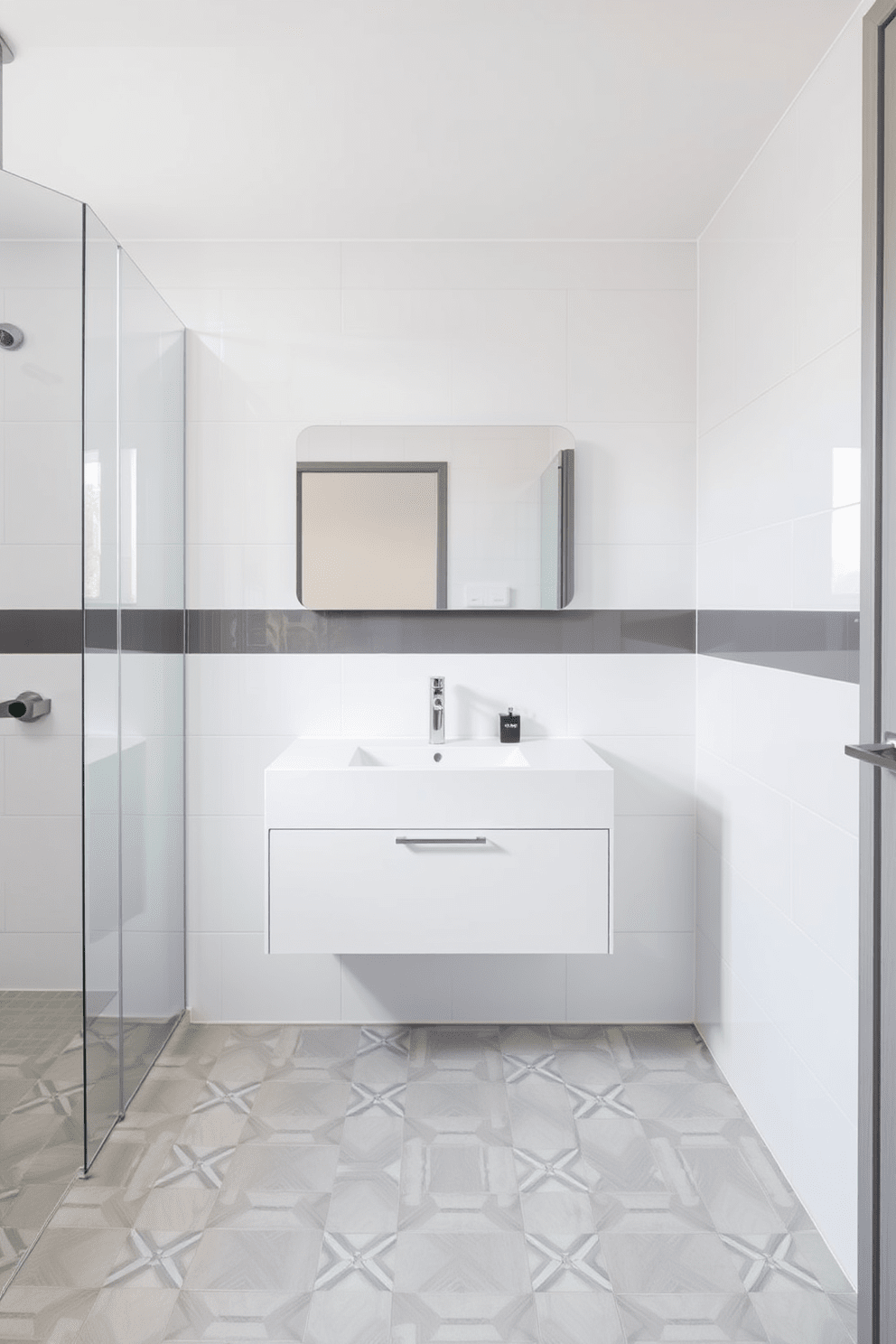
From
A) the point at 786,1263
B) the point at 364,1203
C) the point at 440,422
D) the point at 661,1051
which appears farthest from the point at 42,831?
the point at 661,1051

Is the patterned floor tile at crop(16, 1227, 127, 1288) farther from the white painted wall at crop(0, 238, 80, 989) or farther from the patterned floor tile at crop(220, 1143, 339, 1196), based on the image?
the white painted wall at crop(0, 238, 80, 989)

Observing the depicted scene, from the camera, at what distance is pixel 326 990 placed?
2707 mm

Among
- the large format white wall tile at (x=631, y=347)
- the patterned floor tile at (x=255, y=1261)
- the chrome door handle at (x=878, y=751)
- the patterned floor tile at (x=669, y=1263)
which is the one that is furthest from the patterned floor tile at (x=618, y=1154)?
the large format white wall tile at (x=631, y=347)

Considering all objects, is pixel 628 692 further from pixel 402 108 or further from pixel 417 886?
pixel 402 108

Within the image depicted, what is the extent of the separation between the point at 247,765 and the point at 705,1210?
163cm

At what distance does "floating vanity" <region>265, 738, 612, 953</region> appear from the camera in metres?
2.23

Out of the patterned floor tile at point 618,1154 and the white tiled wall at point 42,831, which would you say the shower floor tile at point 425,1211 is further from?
the white tiled wall at point 42,831

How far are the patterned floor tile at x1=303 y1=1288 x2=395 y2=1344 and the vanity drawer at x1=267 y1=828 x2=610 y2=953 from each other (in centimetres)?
74

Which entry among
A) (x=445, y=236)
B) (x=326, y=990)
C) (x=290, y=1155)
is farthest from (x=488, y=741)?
(x=445, y=236)

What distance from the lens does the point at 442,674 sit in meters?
2.67

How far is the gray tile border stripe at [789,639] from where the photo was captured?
5.45 feet

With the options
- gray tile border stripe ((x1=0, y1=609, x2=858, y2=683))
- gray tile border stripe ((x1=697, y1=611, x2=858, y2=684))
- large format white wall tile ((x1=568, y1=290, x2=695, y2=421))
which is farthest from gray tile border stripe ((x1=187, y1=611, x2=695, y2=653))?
large format white wall tile ((x1=568, y1=290, x2=695, y2=421))

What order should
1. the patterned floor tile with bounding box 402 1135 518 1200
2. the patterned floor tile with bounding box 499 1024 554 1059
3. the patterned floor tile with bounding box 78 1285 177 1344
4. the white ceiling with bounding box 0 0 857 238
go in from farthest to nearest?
the patterned floor tile with bounding box 499 1024 554 1059 < the patterned floor tile with bounding box 402 1135 518 1200 < the white ceiling with bounding box 0 0 857 238 < the patterned floor tile with bounding box 78 1285 177 1344

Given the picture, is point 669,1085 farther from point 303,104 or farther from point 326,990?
point 303,104
